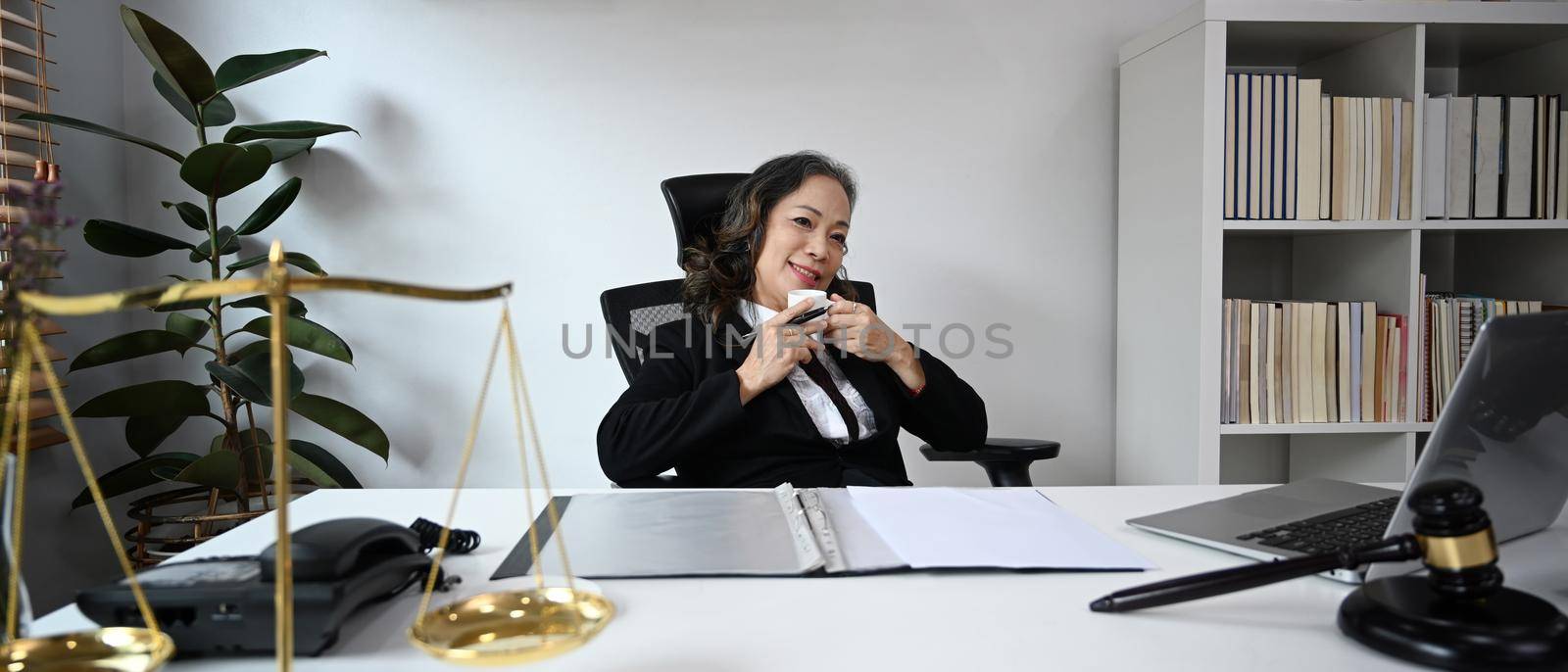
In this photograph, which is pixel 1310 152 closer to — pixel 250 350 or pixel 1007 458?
pixel 1007 458

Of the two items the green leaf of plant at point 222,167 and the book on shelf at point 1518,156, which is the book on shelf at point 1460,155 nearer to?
the book on shelf at point 1518,156

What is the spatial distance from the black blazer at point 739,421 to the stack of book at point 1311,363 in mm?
787

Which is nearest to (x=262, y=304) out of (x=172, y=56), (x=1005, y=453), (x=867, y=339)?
(x=172, y=56)

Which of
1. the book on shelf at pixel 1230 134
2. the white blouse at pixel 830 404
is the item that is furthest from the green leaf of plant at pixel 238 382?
the book on shelf at pixel 1230 134

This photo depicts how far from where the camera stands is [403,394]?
2.56m

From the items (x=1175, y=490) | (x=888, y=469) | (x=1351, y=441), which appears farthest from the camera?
(x=1351, y=441)

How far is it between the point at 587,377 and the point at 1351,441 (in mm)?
2113

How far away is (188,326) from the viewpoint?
2178 mm

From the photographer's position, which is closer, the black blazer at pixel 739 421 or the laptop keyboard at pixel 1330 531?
the laptop keyboard at pixel 1330 531

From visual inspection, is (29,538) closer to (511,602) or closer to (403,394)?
(403,394)

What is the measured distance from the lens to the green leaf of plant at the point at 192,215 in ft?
A: 7.24

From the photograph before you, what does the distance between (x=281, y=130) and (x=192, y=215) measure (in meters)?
0.31

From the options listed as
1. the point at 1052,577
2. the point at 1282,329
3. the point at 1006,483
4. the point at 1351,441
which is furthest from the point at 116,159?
the point at 1351,441

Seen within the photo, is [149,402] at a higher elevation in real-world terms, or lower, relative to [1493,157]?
lower
